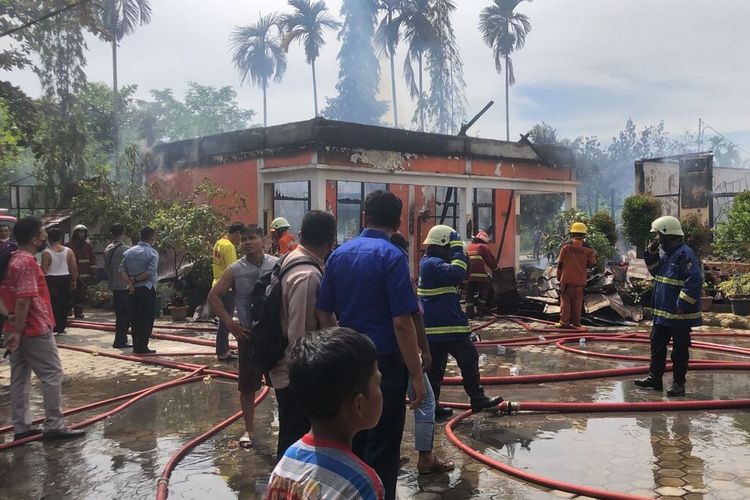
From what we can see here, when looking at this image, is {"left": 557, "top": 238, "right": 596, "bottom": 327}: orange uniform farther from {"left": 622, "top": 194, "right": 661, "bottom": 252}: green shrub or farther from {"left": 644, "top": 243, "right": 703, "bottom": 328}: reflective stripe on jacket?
{"left": 622, "top": 194, "right": 661, "bottom": 252}: green shrub

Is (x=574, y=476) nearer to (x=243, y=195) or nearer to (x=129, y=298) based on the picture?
(x=129, y=298)

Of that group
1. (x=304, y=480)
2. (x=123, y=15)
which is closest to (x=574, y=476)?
(x=304, y=480)

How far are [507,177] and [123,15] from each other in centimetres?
2138

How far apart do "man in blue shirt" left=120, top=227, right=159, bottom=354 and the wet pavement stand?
1.52m

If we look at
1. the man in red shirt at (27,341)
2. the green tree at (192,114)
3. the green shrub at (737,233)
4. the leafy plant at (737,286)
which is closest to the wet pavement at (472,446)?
the man in red shirt at (27,341)

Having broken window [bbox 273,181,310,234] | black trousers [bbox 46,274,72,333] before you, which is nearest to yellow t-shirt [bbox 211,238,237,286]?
black trousers [bbox 46,274,72,333]

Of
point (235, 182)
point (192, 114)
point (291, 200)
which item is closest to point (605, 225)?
point (291, 200)

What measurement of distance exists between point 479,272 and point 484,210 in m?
6.37

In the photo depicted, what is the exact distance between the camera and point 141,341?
29.1 feet

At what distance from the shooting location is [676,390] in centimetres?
641

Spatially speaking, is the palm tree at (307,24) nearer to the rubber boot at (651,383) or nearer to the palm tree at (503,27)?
the palm tree at (503,27)

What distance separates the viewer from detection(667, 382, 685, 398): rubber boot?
641cm

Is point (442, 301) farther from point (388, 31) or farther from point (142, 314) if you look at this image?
point (388, 31)

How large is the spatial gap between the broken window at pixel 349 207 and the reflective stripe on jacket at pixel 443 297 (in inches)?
416
